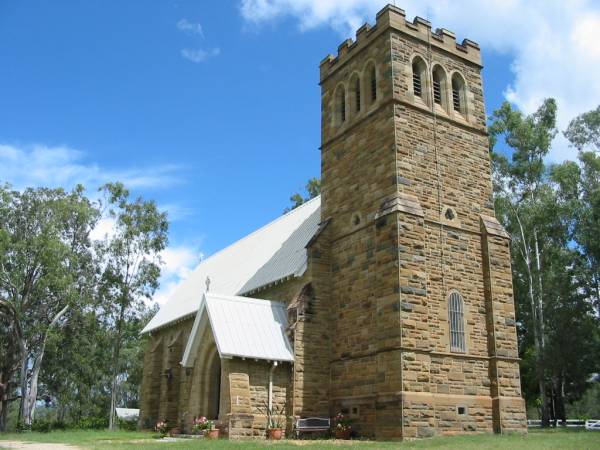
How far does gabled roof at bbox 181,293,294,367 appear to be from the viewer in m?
20.5

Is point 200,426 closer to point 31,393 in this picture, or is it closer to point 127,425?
point 127,425

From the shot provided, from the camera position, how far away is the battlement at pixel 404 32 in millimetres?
22562

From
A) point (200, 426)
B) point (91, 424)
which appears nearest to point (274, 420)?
point (200, 426)

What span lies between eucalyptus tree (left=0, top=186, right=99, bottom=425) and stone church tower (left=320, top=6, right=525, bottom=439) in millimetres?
20659

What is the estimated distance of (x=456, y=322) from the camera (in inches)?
798

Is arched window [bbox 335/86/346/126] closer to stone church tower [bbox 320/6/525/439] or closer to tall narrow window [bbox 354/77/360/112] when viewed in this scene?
stone church tower [bbox 320/6/525/439]

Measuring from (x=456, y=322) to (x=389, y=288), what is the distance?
295 centimetres

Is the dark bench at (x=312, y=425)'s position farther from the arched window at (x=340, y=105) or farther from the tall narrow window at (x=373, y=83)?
the tall narrow window at (x=373, y=83)

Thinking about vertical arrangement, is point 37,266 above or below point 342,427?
above

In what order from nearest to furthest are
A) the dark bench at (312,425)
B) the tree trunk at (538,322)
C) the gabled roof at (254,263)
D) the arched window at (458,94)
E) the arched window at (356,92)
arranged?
the dark bench at (312,425) → the arched window at (458,94) → the arched window at (356,92) → the gabled roof at (254,263) → the tree trunk at (538,322)

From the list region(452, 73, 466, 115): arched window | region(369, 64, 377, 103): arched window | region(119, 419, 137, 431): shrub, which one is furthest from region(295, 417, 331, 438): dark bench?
region(119, 419, 137, 431): shrub

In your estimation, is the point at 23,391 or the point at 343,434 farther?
the point at 23,391

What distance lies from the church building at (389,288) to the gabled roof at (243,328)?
2.2 inches

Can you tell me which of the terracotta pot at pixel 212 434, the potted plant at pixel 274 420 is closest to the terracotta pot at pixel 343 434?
the potted plant at pixel 274 420
